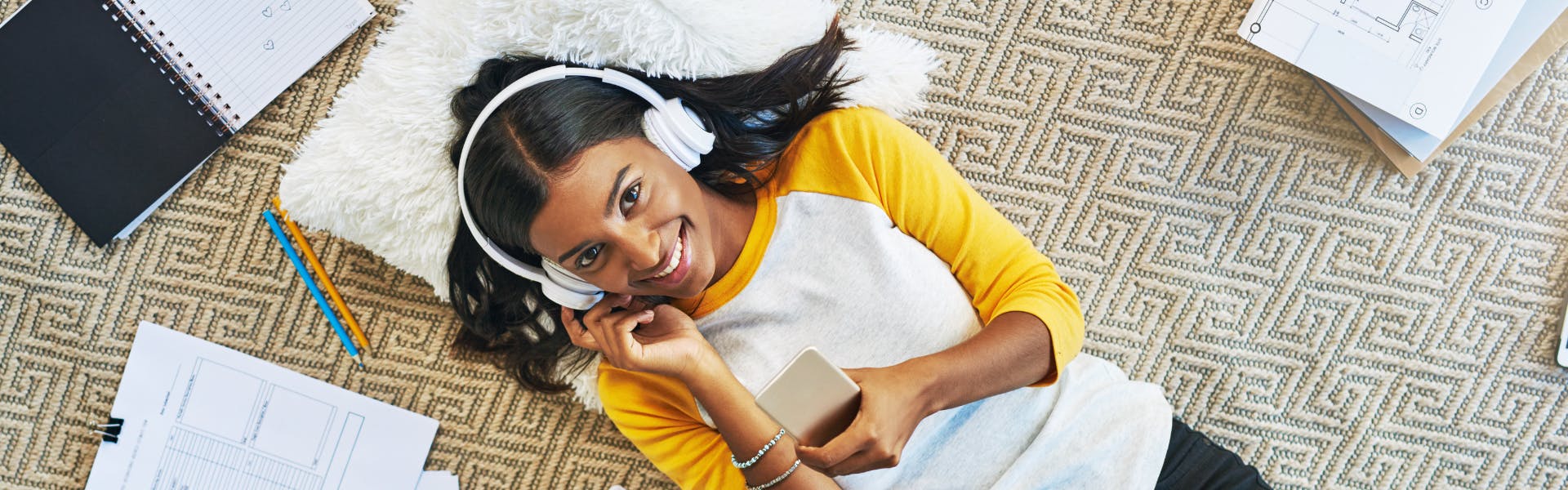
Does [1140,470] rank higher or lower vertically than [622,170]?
lower

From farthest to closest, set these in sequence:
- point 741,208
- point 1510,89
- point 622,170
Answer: point 1510,89 < point 741,208 < point 622,170

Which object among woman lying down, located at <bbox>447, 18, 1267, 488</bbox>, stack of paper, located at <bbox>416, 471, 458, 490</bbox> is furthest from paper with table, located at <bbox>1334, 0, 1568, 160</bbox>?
stack of paper, located at <bbox>416, 471, 458, 490</bbox>

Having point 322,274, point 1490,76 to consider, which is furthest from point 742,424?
point 1490,76

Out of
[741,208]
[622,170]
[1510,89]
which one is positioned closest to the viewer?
[622,170]

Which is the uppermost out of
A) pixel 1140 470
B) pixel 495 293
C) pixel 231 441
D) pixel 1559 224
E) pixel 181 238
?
pixel 1559 224

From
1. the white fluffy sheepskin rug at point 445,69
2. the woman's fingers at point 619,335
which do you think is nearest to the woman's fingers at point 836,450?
the woman's fingers at point 619,335

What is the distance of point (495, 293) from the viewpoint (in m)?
1.03

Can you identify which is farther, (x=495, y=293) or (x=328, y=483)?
(x=328, y=483)

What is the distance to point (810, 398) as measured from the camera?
68 centimetres

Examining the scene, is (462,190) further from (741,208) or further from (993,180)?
(993,180)

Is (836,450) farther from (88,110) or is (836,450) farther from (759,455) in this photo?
(88,110)

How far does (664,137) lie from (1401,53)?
856mm

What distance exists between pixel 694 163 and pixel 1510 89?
3.23ft

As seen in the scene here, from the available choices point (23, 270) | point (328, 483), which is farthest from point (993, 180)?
point (23, 270)
